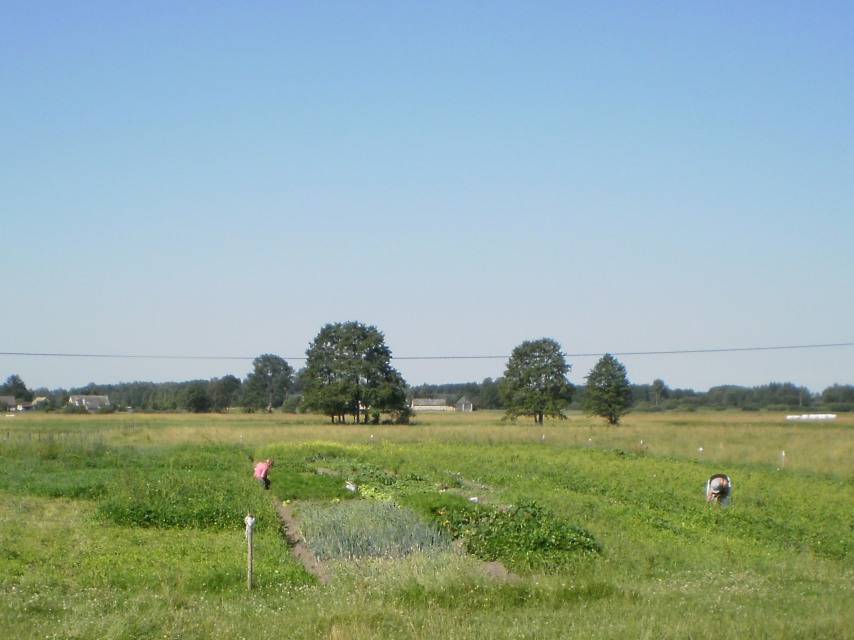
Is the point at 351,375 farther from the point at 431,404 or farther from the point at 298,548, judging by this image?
the point at 431,404

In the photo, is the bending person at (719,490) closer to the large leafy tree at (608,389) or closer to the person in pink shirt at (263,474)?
the person in pink shirt at (263,474)

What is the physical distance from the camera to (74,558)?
48.5 ft

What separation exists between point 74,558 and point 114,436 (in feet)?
114

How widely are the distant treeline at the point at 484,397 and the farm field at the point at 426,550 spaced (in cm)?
6740

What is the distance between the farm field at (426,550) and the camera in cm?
955

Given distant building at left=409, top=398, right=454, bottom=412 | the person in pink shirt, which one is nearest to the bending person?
the person in pink shirt

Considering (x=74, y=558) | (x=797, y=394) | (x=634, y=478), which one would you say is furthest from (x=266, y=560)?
(x=797, y=394)

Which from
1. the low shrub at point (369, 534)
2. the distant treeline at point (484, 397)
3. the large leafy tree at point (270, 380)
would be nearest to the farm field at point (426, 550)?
the low shrub at point (369, 534)

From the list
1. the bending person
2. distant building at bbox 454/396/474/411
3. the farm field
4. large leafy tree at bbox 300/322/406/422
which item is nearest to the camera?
the farm field

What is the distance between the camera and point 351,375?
8119 cm

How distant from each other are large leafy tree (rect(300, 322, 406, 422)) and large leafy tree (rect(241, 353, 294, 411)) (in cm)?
5096

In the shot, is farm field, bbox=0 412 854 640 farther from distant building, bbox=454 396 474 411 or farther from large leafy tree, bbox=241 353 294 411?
distant building, bbox=454 396 474 411

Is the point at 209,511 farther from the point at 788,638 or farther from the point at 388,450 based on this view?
the point at 388,450

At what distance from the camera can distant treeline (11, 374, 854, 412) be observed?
113875mm
